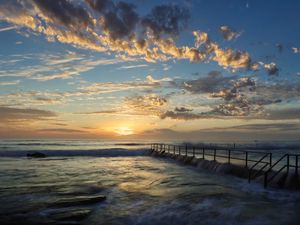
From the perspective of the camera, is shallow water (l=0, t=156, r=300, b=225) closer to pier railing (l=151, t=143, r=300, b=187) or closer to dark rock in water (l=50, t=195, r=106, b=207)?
dark rock in water (l=50, t=195, r=106, b=207)

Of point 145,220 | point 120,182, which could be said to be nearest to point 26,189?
point 120,182

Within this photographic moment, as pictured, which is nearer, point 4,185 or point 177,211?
point 177,211

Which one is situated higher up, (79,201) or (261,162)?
(261,162)

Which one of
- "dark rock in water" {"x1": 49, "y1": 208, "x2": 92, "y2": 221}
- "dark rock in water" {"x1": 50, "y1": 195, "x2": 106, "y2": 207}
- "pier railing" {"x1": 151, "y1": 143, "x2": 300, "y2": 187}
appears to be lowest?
"dark rock in water" {"x1": 49, "y1": 208, "x2": 92, "y2": 221}

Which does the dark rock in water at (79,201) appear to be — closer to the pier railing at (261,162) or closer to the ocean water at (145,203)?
the ocean water at (145,203)

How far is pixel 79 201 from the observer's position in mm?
12945

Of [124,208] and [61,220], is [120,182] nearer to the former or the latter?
[124,208]

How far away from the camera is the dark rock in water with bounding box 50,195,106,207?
40.3 feet

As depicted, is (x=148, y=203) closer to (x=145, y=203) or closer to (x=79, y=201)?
(x=145, y=203)

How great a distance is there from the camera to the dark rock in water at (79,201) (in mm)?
12283

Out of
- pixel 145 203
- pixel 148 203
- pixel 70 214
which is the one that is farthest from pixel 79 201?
pixel 148 203

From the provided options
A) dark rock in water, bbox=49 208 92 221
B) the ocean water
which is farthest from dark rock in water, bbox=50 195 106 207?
dark rock in water, bbox=49 208 92 221

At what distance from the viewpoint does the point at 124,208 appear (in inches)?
471

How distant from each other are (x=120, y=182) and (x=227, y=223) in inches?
399
